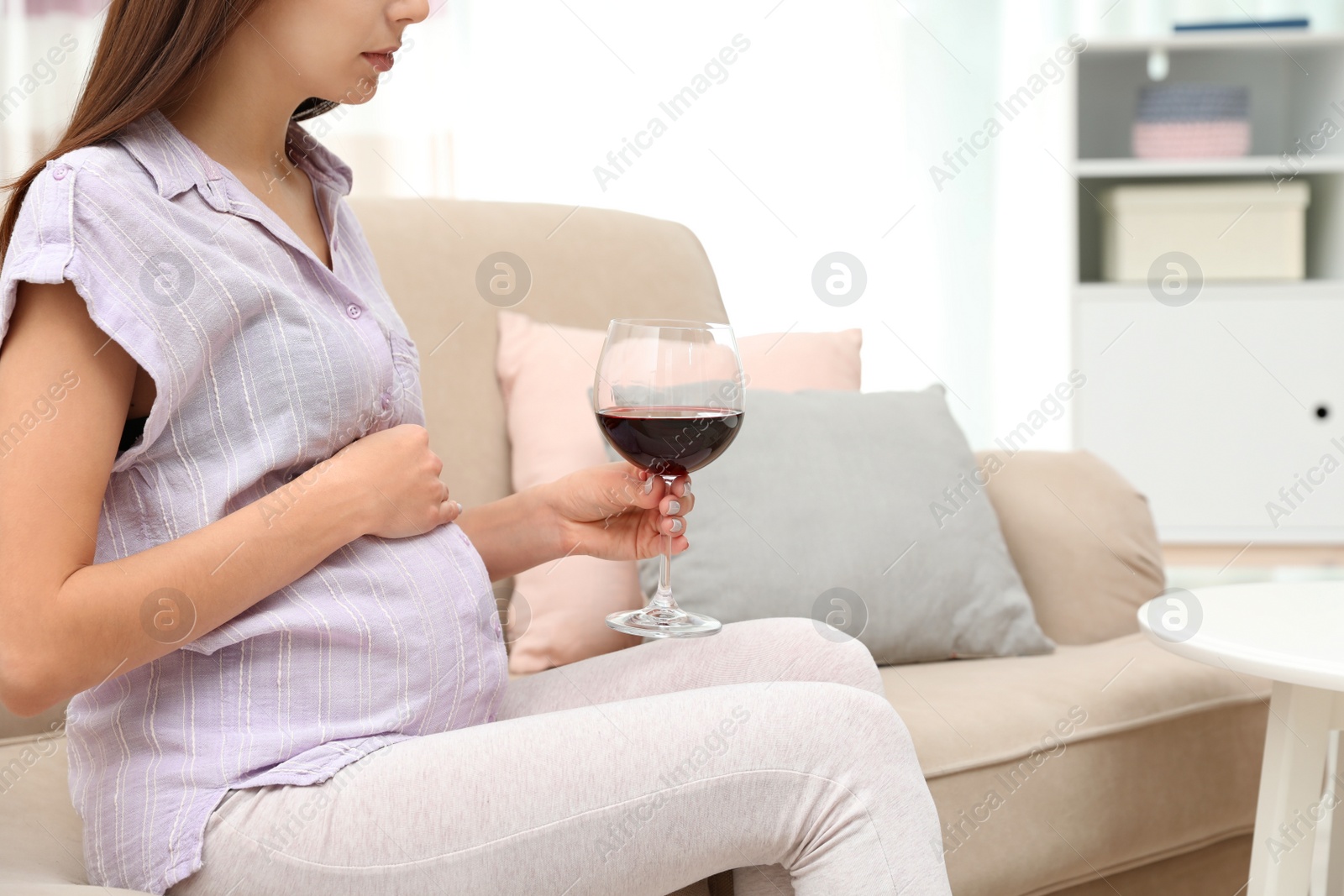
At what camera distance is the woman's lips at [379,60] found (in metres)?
0.85

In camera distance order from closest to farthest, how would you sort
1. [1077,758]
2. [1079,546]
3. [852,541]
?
[1077,758] → [852,541] → [1079,546]

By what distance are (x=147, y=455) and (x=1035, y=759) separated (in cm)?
89

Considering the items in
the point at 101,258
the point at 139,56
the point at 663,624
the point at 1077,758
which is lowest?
the point at 1077,758

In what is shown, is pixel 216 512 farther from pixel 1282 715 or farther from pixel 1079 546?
pixel 1079 546

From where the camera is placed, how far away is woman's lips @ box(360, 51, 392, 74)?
85cm

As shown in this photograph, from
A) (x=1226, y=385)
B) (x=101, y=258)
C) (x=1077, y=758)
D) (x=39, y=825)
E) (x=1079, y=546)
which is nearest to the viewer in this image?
(x=101, y=258)

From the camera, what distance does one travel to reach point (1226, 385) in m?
2.86

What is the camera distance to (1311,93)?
3062 millimetres

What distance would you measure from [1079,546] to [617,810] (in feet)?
3.11

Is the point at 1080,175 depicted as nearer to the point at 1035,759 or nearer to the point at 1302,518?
the point at 1302,518

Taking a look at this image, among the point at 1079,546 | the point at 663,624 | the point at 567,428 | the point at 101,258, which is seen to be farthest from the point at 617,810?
the point at 1079,546

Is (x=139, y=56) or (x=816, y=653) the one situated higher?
(x=139, y=56)

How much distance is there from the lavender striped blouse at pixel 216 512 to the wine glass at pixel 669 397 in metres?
0.16

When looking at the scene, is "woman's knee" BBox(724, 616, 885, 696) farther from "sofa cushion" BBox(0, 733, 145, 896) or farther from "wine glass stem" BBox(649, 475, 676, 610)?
"sofa cushion" BBox(0, 733, 145, 896)
